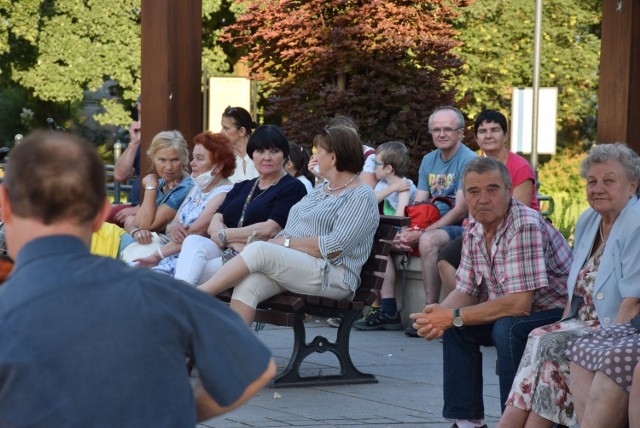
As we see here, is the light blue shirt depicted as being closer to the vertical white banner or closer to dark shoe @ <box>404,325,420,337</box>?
dark shoe @ <box>404,325,420,337</box>

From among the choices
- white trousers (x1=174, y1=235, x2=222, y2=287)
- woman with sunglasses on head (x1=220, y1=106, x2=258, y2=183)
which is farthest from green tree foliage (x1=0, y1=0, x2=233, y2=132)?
white trousers (x1=174, y1=235, x2=222, y2=287)

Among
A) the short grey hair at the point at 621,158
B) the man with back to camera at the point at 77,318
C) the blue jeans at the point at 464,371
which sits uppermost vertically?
the short grey hair at the point at 621,158

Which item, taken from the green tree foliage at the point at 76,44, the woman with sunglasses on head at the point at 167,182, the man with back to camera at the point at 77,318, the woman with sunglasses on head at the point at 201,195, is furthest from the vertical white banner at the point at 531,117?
the man with back to camera at the point at 77,318

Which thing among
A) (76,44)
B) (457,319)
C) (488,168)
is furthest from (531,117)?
(76,44)

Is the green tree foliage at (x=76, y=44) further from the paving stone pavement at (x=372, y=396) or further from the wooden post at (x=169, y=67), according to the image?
the paving stone pavement at (x=372, y=396)

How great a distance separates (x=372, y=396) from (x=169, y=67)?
370 centimetres

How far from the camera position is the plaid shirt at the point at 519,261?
5.75m

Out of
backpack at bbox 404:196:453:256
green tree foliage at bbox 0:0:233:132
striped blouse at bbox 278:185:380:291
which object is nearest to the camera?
striped blouse at bbox 278:185:380:291

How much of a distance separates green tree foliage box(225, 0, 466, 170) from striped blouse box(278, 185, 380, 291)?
6.02 meters

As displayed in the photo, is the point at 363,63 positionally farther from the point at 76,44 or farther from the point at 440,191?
the point at 76,44

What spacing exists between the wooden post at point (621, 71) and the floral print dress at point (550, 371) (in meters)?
3.23

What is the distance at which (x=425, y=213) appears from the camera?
9.21 meters

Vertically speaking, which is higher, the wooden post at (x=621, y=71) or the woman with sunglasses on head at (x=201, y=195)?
the wooden post at (x=621, y=71)

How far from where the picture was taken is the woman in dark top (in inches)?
306
